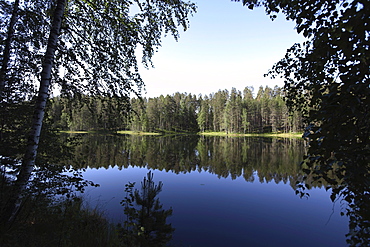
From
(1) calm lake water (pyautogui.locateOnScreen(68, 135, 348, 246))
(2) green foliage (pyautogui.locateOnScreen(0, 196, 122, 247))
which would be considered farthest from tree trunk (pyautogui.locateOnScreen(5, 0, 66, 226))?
(1) calm lake water (pyautogui.locateOnScreen(68, 135, 348, 246))

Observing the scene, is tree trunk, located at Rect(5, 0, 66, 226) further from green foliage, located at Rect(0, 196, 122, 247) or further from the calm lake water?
the calm lake water

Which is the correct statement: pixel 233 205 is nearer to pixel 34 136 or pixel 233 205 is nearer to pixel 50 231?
pixel 50 231

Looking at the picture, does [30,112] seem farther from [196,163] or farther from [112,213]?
[196,163]

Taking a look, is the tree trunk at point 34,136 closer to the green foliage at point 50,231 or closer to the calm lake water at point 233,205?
the green foliage at point 50,231

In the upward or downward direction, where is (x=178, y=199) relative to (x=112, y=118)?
downward

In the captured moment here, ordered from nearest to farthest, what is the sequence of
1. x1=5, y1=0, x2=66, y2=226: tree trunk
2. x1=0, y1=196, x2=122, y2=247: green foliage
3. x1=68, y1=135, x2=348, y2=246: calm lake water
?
x1=5, y1=0, x2=66, y2=226: tree trunk < x1=0, y1=196, x2=122, y2=247: green foliage < x1=68, y1=135, x2=348, y2=246: calm lake water

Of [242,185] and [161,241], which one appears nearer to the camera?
[161,241]

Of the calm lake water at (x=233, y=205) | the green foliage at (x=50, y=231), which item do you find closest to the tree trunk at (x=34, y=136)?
the green foliage at (x=50, y=231)

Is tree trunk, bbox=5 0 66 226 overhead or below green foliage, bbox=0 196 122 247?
overhead

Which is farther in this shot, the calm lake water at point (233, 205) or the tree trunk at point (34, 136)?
the calm lake water at point (233, 205)

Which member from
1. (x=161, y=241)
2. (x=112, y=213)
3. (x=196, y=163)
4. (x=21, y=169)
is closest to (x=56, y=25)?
(x=21, y=169)

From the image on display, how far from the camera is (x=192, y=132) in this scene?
303 feet

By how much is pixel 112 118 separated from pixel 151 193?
3023 millimetres

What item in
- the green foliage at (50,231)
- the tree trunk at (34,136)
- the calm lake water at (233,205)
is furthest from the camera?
the calm lake water at (233,205)
